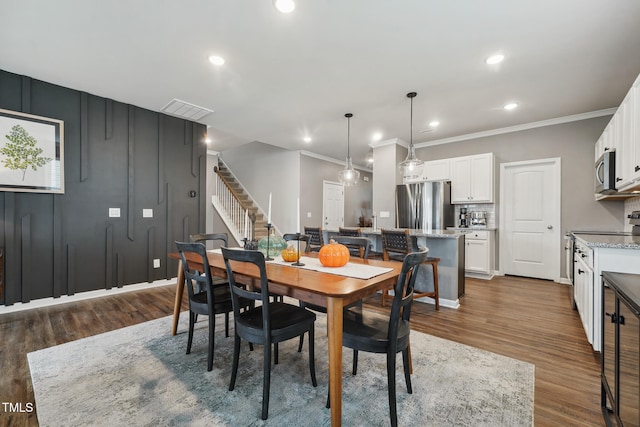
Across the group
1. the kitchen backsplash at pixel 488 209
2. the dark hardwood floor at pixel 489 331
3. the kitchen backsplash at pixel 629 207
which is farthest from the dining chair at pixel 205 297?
the kitchen backsplash at pixel 629 207

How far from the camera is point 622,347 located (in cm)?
119

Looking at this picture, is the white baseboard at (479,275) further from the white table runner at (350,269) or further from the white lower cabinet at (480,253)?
the white table runner at (350,269)

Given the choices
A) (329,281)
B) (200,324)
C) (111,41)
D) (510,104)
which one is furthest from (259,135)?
(329,281)

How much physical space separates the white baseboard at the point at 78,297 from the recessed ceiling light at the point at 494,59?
16.4ft

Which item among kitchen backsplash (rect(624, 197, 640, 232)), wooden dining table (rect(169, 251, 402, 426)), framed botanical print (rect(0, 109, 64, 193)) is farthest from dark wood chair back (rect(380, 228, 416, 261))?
framed botanical print (rect(0, 109, 64, 193))

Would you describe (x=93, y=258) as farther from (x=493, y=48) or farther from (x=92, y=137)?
(x=493, y=48)

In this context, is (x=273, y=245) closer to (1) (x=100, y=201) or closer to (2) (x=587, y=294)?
(2) (x=587, y=294)

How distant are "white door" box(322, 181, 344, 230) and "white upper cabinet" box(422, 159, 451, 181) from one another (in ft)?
8.53

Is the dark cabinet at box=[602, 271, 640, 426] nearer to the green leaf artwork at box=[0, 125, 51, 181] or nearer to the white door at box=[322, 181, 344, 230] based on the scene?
the green leaf artwork at box=[0, 125, 51, 181]

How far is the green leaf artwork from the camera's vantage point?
3.06 m

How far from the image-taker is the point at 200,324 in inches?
109

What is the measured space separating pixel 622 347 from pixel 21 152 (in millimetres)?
5200

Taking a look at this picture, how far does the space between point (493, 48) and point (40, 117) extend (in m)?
4.91

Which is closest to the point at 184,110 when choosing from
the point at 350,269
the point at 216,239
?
the point at 216,239
